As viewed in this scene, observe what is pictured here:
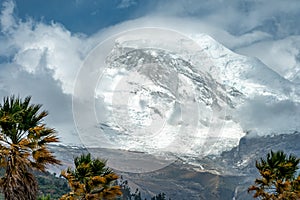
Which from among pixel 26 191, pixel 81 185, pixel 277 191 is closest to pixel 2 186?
pixel 26 191

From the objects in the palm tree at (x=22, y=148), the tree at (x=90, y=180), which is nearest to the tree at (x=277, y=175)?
the tree at (x=90, y=180)

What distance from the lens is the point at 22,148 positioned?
2753cm

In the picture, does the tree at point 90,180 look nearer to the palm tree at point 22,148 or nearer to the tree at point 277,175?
the palm tree at point 22,148

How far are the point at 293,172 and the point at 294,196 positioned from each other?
2.90 metres

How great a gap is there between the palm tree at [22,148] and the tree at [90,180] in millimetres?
5638

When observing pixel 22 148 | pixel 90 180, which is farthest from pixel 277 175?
pixel 22 148

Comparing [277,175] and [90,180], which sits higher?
[277,175]

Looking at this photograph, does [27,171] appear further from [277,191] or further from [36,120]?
[277,191]

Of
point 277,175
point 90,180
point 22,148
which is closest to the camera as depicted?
point 22,148

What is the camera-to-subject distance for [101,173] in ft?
116

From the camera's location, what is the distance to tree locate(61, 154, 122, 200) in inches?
1339

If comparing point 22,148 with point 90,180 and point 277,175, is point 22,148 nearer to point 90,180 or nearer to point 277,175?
point 90,180

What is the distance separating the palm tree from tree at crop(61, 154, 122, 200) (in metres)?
5.64

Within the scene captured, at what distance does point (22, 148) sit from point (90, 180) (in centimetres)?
784
